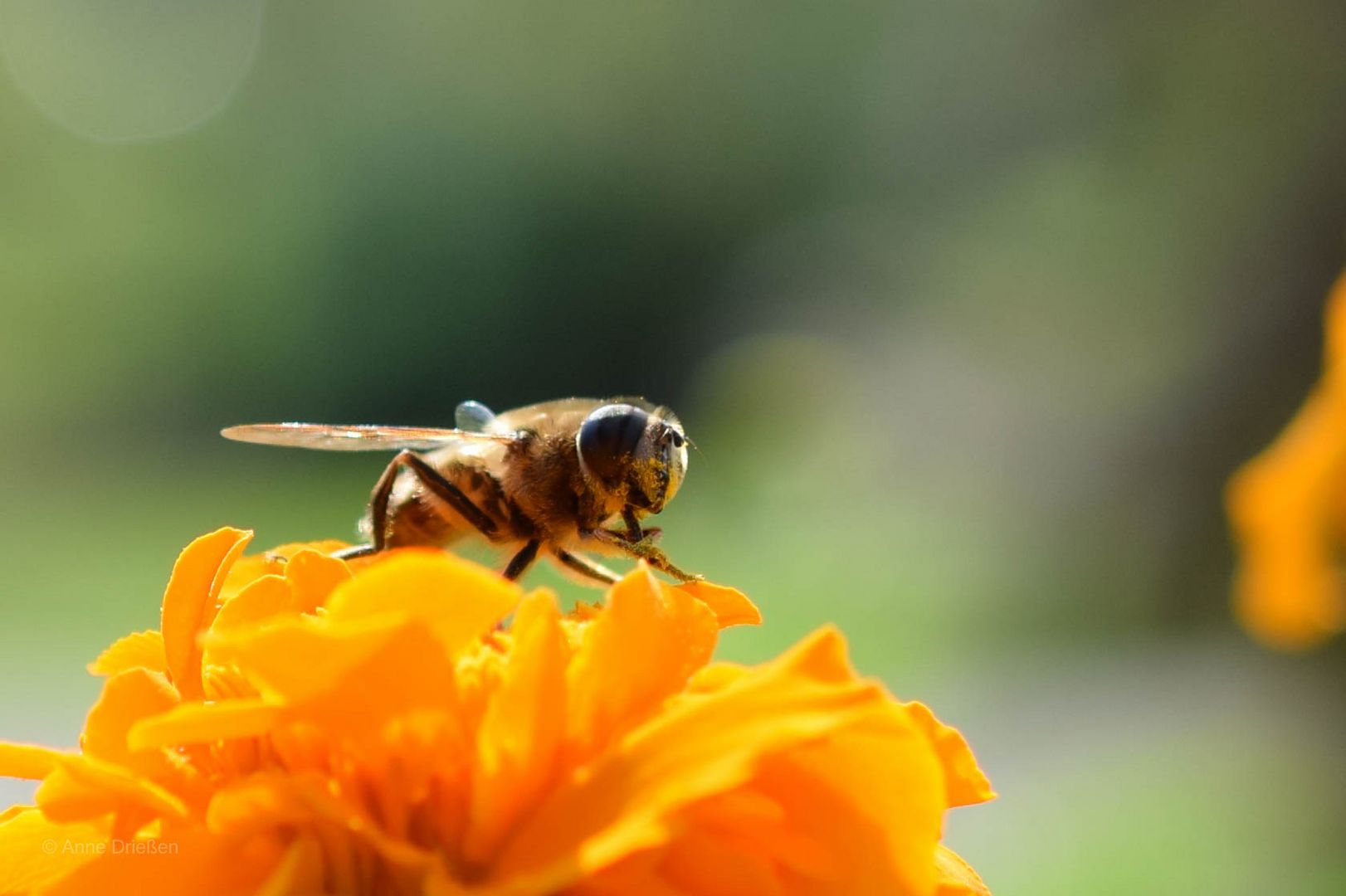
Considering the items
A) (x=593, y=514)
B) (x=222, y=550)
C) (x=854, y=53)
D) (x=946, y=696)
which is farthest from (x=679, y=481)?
(x=854, y=53)

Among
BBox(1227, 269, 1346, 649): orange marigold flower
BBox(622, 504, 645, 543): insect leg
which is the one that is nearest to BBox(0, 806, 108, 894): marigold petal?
BBox(622, 504, 645, 543): insect leg

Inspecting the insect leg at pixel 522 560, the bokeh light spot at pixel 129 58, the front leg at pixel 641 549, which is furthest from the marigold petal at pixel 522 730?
the bokeh light spot at pixel 129 58

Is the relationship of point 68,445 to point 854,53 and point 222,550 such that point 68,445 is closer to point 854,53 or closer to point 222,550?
point 854,53

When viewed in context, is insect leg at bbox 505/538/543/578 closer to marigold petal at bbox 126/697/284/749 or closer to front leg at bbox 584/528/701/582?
front leg at bbox 584/528/701/582

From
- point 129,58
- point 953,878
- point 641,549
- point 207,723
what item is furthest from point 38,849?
point 129,58

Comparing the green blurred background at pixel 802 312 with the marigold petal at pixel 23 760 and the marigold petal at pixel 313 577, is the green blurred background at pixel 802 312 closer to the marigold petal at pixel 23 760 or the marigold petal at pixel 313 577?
the marigold petal at pixel 313 577

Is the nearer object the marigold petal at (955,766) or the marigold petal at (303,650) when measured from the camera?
the marigold petal at (303,650)

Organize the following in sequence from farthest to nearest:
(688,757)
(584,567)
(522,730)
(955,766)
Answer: (584,567)
(955,766)
(522,730)
(688,757)

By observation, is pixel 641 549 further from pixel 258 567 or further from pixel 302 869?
pixel 302 869
